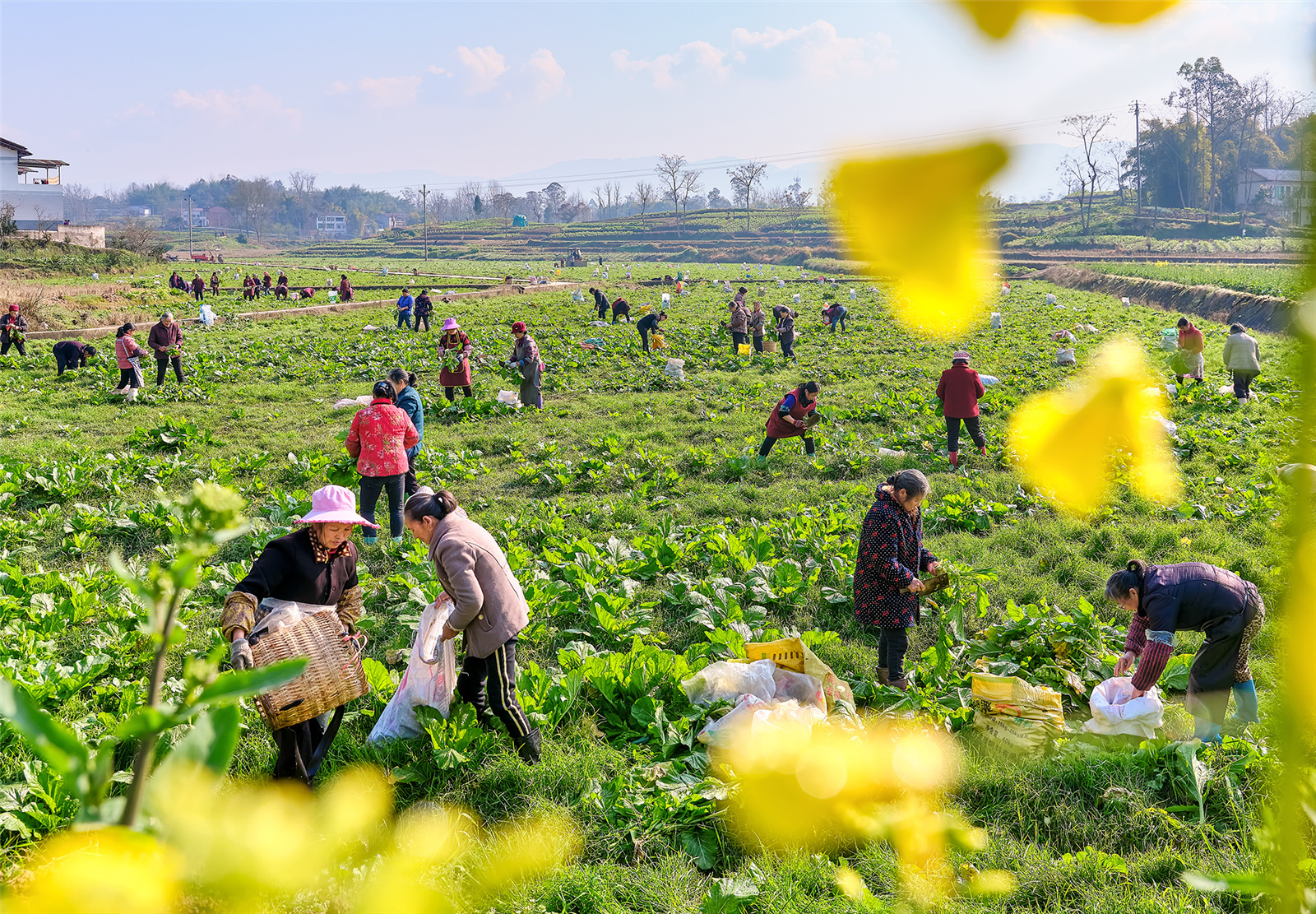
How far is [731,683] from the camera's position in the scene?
512 cm

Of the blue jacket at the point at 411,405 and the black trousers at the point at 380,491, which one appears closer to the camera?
the black trousers at the point at 380,491

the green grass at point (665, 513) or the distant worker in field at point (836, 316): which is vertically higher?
the distant worker in field at point (836, 316)

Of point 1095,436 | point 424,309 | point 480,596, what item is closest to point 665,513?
point 480,596

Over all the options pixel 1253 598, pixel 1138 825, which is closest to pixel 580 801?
pixel 1138 825

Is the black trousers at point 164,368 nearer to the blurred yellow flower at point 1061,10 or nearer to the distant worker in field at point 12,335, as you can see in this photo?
the distant worker in field at point 12,335

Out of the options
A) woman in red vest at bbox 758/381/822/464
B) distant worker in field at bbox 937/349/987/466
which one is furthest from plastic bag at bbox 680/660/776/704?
distant worker in field at bbox 937/349/987/466

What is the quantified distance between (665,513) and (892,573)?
3942mm

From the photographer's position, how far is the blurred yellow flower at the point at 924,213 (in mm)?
622

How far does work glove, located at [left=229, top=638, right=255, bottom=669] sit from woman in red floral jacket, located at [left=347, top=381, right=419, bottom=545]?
3896mm

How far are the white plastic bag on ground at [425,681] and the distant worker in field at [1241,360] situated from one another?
13.7 m

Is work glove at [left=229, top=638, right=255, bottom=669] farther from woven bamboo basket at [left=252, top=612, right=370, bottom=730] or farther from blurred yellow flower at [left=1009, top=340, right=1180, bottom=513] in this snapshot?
blurred yellow flower at [left=1009, top=340, right=1180, bottom=513]

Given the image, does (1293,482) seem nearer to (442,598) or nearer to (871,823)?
(871,823)

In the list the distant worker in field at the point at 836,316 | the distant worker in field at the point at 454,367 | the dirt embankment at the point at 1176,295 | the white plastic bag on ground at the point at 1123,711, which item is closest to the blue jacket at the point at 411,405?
the distant worker in field at the point at 454,367

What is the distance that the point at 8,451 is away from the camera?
448 inches
